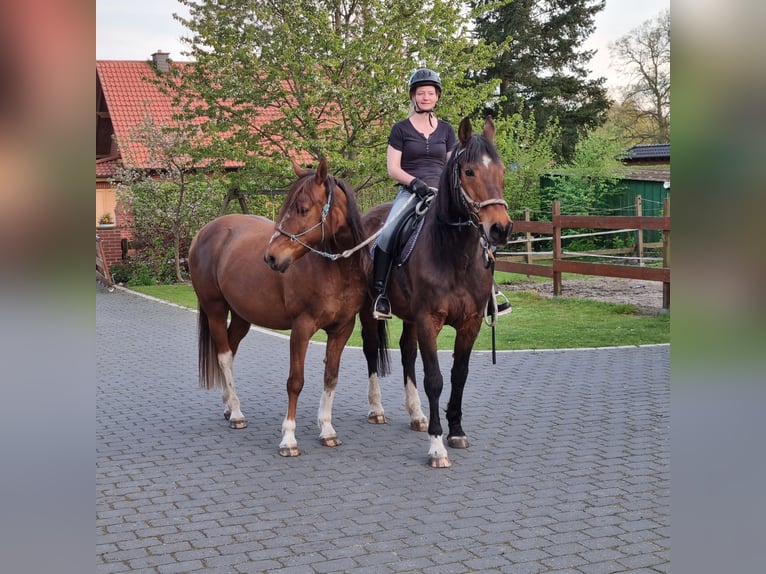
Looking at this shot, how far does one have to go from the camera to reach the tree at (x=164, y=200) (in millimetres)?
22953

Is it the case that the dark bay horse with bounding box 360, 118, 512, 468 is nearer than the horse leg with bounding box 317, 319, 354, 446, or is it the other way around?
the dark bay horse with bounding box 360, 118, 512, 468

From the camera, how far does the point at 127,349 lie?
1210 centimetres

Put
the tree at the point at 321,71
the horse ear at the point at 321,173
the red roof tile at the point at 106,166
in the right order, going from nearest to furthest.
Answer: the horse ear at the point at 321,173, the tree at the point at 321,71, the red roof tile at the point at 106,166

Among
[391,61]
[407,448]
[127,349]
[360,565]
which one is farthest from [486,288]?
[391,61]

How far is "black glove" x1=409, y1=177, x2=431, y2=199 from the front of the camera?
621cm

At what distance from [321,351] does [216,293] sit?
4.29 metres

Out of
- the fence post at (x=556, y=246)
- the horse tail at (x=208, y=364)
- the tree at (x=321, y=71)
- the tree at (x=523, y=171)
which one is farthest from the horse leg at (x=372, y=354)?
the tree at (x=523, y=171)

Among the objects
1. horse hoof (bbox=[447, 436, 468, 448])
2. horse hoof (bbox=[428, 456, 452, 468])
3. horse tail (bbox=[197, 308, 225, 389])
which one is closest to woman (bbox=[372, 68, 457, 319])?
horse hoof (bbox=[447, 436, 468, 448])

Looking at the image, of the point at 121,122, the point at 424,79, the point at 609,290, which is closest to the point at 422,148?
the point at 424,79

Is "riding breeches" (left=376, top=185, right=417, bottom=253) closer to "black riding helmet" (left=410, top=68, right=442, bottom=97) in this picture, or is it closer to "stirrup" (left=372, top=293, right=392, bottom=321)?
"stirrup" (left=372, top=293, right=392, bottom=321)

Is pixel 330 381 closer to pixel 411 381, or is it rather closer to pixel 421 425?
pixel 411 381

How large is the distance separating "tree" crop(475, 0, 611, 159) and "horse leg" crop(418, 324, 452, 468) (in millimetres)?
32284

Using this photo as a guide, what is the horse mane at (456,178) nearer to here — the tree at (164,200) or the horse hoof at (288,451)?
the horse hoof at (288,451)
